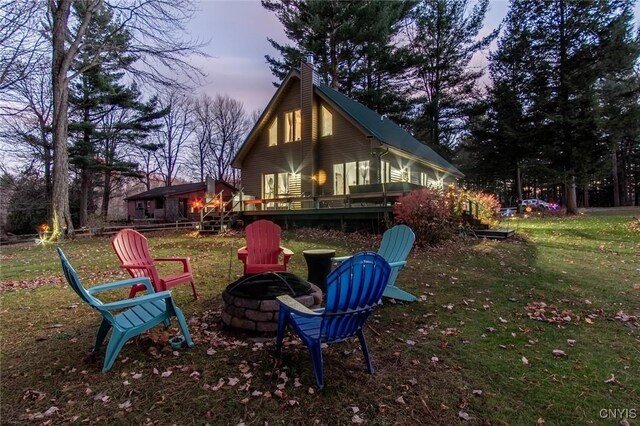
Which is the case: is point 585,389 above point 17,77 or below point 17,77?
below

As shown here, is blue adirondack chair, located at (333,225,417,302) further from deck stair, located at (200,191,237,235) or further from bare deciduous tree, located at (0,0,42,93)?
deck stair, located at (200,191,237,235)

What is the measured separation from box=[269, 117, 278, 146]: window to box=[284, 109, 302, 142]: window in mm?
710

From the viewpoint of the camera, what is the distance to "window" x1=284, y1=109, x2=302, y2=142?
16620mm

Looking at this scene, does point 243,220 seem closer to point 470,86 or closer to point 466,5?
point 470,86

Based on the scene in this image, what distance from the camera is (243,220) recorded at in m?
Answer: 15.0

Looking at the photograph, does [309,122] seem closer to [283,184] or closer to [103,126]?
[283,184]

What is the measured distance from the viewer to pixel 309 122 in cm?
1583

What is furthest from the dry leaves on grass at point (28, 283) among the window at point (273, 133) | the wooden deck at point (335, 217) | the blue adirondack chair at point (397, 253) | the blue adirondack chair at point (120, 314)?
the window at point (273, 133)

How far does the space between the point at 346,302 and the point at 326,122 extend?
47.7 feet

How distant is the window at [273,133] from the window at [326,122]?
2.76m

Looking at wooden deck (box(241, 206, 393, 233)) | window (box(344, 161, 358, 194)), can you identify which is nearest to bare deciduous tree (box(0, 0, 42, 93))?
wooden deck (box(241, 206, 393, 233))

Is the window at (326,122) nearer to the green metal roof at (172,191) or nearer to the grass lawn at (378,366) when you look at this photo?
the grass lawn at (378,366)

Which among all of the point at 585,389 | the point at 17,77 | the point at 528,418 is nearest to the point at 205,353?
the point at 528,418

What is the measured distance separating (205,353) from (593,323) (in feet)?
14.3
